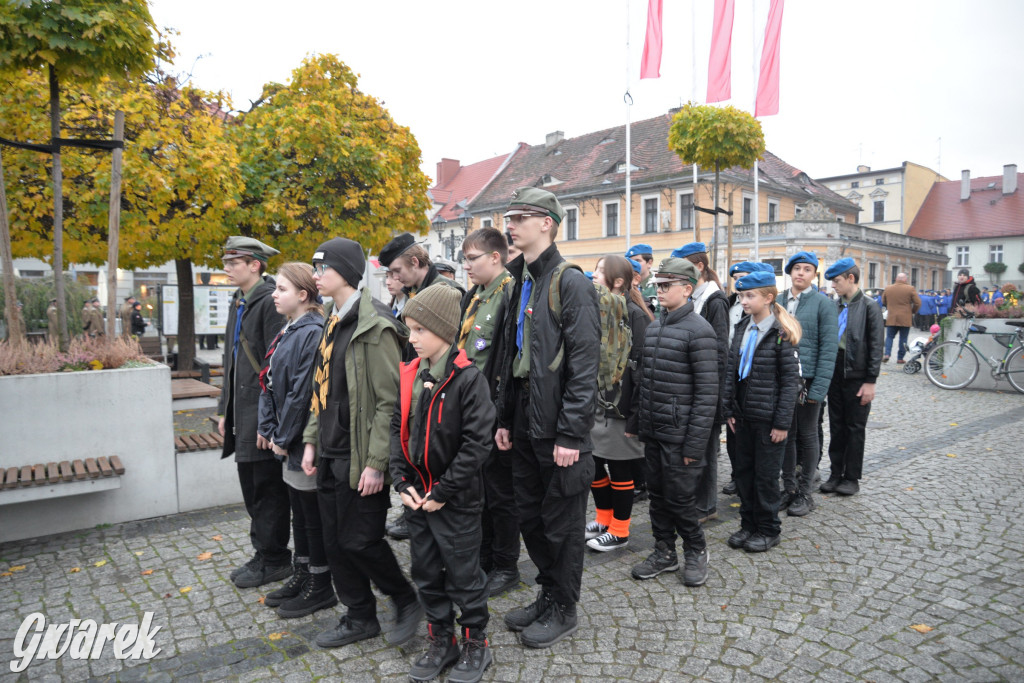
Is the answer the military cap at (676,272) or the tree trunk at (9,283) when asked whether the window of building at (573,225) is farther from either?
the military cap at (676,272)

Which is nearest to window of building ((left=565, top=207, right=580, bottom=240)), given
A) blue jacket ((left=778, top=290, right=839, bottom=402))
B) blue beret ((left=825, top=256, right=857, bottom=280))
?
blue beret ((left=825, top=256, right=857, bottom=280))

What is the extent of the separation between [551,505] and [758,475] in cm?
191

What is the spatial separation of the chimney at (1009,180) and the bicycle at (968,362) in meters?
57.5

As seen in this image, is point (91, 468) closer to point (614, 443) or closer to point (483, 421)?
point (483, 421)

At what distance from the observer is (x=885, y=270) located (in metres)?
42.6

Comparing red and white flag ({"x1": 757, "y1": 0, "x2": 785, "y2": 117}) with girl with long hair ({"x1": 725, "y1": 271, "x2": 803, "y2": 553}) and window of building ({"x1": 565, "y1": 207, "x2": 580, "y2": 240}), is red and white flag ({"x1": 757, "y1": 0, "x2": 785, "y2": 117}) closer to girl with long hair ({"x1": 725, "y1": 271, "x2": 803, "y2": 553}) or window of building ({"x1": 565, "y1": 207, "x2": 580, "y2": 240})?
girl with long hair ({"x1": 725, "y1": 271, "x2": 803, "y2": 553})

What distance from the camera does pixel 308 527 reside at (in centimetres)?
369

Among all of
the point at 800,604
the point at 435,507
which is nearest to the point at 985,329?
the point at 800,604

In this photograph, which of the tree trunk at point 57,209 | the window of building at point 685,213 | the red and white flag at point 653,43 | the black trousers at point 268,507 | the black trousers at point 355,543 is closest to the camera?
the black trousers at point 355,543

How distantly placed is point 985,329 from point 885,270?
35238 mm

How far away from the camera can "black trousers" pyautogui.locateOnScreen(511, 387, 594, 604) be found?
3281mm

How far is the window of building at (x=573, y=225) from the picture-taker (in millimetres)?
43150

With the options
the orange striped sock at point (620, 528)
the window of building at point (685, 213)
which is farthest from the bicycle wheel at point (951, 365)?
the window of building at point (685, 213)

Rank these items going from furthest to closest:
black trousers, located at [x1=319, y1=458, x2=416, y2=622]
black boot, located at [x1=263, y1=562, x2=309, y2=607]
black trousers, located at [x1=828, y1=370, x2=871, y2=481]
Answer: black trousers, located at [x1=828, y1=370, x2=871, y2=481], black boot, located at [x1=263, y1=562, x2=309, y2=607], black trousers, located at [x1=319, y1=458, x2=416, y2=622]
